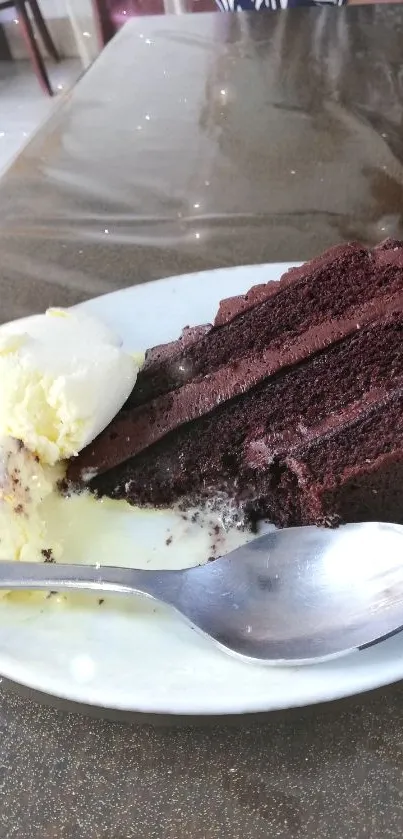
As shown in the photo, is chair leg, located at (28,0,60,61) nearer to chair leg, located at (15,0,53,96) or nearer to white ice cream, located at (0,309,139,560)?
chair leg, located at (15,0,53,96)

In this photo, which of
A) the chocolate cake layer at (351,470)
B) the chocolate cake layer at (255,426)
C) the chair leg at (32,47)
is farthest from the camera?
the chair leg at (32,47)

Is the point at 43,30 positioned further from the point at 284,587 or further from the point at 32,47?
the point at 284,587

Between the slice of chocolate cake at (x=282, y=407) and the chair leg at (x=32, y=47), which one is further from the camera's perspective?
the chair leg at (x=32, y=47)

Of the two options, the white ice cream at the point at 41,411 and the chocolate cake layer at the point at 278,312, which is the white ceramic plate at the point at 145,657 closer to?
the white ice cream at the point at 41,411

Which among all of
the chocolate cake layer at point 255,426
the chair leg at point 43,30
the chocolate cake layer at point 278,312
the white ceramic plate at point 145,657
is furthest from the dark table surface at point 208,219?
the chair leg at point 43,30

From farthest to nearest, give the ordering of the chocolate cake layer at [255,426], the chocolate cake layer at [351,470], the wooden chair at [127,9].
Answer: the wooden chair at [127,9], the chocolate cake layer at [255,426], the chocolate cake layer at [351,470]

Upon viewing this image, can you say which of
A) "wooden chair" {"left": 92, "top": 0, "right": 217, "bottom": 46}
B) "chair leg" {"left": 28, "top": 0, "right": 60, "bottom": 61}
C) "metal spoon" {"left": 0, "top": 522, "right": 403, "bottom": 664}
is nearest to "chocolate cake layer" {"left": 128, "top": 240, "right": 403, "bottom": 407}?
"metal spoon" {"left": 0, "top": 522, "right": 403, "bottom": 664}
